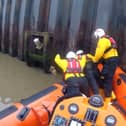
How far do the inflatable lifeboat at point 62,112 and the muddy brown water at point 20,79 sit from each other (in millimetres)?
1827

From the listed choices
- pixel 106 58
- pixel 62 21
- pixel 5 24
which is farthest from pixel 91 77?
pixel 5 24

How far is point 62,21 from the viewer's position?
31.0 feet

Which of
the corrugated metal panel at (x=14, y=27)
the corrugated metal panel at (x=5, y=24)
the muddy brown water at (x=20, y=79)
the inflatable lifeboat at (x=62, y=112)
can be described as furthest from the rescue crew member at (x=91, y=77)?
the corrugated metal panel at (x=5, y=24)

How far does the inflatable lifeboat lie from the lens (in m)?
5.32

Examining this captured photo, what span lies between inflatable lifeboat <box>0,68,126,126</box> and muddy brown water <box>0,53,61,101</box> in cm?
183

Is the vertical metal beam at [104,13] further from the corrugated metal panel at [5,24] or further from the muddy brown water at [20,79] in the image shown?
the corrugated metal panel at [5,24]

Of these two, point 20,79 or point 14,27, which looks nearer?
point 20,79

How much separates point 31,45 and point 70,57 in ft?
12.1

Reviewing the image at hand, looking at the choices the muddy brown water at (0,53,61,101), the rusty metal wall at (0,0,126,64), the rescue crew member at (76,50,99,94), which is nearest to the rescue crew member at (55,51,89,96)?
the rescue crew member at (76,50,99,94)

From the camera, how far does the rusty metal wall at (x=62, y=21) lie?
8.46 meters

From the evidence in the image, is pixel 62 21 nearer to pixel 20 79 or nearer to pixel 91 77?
pixel 20 79

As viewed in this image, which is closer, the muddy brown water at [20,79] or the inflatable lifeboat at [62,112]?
the inflatable lifeboat at [62,112]

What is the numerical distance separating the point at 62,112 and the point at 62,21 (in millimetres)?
4206

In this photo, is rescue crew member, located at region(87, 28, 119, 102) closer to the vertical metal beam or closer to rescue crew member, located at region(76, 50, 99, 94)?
rescue crew member, located at region(76, 50, 99, 94)
